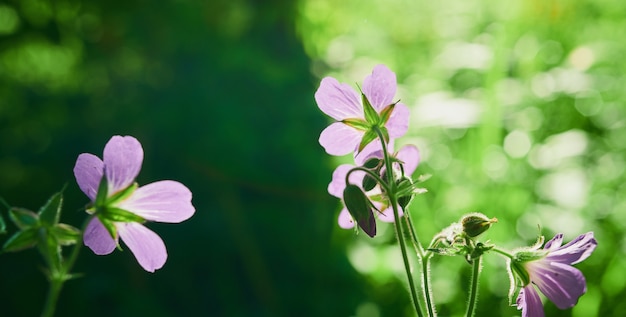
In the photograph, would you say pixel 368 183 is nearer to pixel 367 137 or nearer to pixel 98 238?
pixel 367 137

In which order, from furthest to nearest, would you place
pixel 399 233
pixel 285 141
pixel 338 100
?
pixel 285 141, pixel 338 100, pixel 399 233

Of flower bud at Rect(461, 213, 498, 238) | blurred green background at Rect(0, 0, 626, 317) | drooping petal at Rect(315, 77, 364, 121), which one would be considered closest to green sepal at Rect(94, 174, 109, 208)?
drooping petal at Rect(315, 77, 364, 121)

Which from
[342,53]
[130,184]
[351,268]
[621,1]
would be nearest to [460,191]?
[351,268]

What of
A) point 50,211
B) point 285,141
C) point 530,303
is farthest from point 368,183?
point 285,141

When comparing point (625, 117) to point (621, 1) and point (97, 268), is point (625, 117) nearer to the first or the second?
point (621, 1)

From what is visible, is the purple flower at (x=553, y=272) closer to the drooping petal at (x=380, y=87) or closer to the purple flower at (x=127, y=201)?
the drooping petal at (x=380, y=87)

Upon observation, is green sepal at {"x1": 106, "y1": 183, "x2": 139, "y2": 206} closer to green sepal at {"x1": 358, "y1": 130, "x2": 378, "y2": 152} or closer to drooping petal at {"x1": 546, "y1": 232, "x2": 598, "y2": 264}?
green sepal at {"x1": 358, "y1": 130, "x2": 378, "y2": 152}
